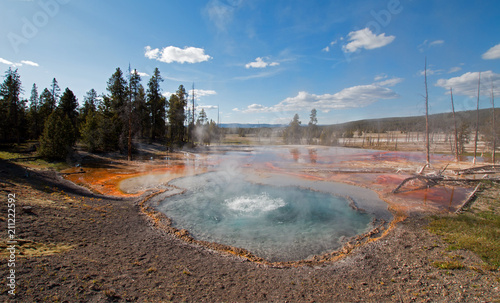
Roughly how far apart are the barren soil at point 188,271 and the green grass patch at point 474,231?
484 millimetres

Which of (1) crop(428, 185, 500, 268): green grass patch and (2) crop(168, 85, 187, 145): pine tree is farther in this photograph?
(2) crop(168, 85, 187, 145): pine tree

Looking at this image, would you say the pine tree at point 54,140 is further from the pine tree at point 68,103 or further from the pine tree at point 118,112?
the pine tree at point 68,103

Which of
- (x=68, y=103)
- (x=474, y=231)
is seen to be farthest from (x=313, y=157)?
(x=68, y=103)

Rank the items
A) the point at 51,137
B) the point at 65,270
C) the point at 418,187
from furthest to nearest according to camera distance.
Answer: the point at 51,137
the point at 418,187
the point at 65,270

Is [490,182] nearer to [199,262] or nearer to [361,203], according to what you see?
[361,203]

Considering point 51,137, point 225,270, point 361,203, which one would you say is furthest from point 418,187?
point 51,137

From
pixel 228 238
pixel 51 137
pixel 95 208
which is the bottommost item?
Answer: pixel 228 238

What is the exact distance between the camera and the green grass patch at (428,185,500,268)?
7.52 m

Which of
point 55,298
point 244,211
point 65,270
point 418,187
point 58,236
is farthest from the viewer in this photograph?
point 418,187

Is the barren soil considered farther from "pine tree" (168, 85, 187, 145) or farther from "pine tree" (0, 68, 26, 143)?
"pine tree" (168, 85, 187, 145)

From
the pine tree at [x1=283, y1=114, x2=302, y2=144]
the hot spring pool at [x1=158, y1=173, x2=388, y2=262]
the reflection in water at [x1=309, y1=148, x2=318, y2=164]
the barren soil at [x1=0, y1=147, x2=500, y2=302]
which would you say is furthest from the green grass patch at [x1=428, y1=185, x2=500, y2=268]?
the pine tree at [x1=283, y1=114, x2=302, y2=144]

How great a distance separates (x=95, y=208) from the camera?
428 inches

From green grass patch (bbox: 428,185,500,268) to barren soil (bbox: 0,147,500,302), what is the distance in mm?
484

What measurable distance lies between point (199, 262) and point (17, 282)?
4.22 metres
